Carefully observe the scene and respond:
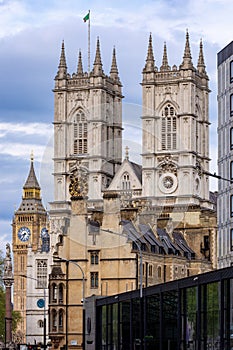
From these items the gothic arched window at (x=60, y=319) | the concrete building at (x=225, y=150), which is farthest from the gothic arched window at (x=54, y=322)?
the concrete building at (x=225, y=150)

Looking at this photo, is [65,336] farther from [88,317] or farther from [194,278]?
[194,278]

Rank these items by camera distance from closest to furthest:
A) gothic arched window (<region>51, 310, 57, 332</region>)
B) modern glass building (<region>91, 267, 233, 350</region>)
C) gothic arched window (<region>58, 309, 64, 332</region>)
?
modern glass building (<region>91, 267, 233, 350</region>) → gothic arched window (<region>58, 309, 64, 332</region>) → gothic arched window (<region>51, 310, 57, 332</region>)

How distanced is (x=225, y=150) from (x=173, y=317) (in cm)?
3416

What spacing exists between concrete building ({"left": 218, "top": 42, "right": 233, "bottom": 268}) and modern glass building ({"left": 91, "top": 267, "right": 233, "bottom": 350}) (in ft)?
46.2

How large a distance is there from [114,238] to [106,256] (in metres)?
2.67

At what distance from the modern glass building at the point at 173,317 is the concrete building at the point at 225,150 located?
14.1 m

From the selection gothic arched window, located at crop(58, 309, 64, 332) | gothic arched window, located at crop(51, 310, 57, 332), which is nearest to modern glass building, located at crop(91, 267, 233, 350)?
gothic arched window, located at crop(58, 309, 64, 332)

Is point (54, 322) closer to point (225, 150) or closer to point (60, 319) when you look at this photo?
point (60, 319)

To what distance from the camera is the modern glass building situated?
73.1 metres

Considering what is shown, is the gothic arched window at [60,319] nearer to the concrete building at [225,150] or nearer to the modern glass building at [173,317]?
the concrete building at [225,150]

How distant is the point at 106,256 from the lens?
15400 centimetres

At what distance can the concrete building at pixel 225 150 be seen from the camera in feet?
372

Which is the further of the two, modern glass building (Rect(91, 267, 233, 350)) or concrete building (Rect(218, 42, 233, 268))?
concrete building (Rect(218, 42, 233, 268))

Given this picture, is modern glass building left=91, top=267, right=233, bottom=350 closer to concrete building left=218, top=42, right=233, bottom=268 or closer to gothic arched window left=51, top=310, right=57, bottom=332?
concrete building left=218, top=42, right=233, bottom=268
